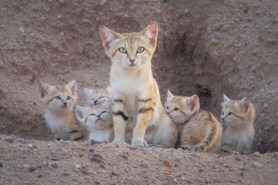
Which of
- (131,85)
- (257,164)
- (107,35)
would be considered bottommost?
(257,164)

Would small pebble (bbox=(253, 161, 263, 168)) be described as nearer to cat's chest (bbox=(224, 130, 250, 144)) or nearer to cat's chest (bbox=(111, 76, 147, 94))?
cat's chest (bbox=(224, 130, 250, 144))

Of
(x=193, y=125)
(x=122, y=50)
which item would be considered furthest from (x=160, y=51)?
(x=122, y=50)

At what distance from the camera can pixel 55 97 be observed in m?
8.87

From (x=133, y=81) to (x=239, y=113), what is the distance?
4.82 ft

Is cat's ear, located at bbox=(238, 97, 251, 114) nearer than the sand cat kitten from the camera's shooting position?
Yes

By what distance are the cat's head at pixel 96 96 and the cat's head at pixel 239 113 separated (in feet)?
5.42

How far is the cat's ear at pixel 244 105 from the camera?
8.23m

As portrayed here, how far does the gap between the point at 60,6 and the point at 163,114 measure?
2.97 meters

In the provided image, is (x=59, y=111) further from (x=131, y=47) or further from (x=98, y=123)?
(x=131, y=47)

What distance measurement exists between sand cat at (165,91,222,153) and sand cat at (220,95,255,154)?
27cm

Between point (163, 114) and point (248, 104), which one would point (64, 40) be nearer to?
point (163, 114)

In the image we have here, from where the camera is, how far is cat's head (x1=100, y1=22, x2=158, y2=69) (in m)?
7.75

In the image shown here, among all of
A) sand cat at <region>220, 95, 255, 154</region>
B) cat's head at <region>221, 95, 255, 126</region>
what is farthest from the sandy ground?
cat's head at <region>221, 95, 255, 126</region>

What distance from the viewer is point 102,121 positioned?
8.37 m
